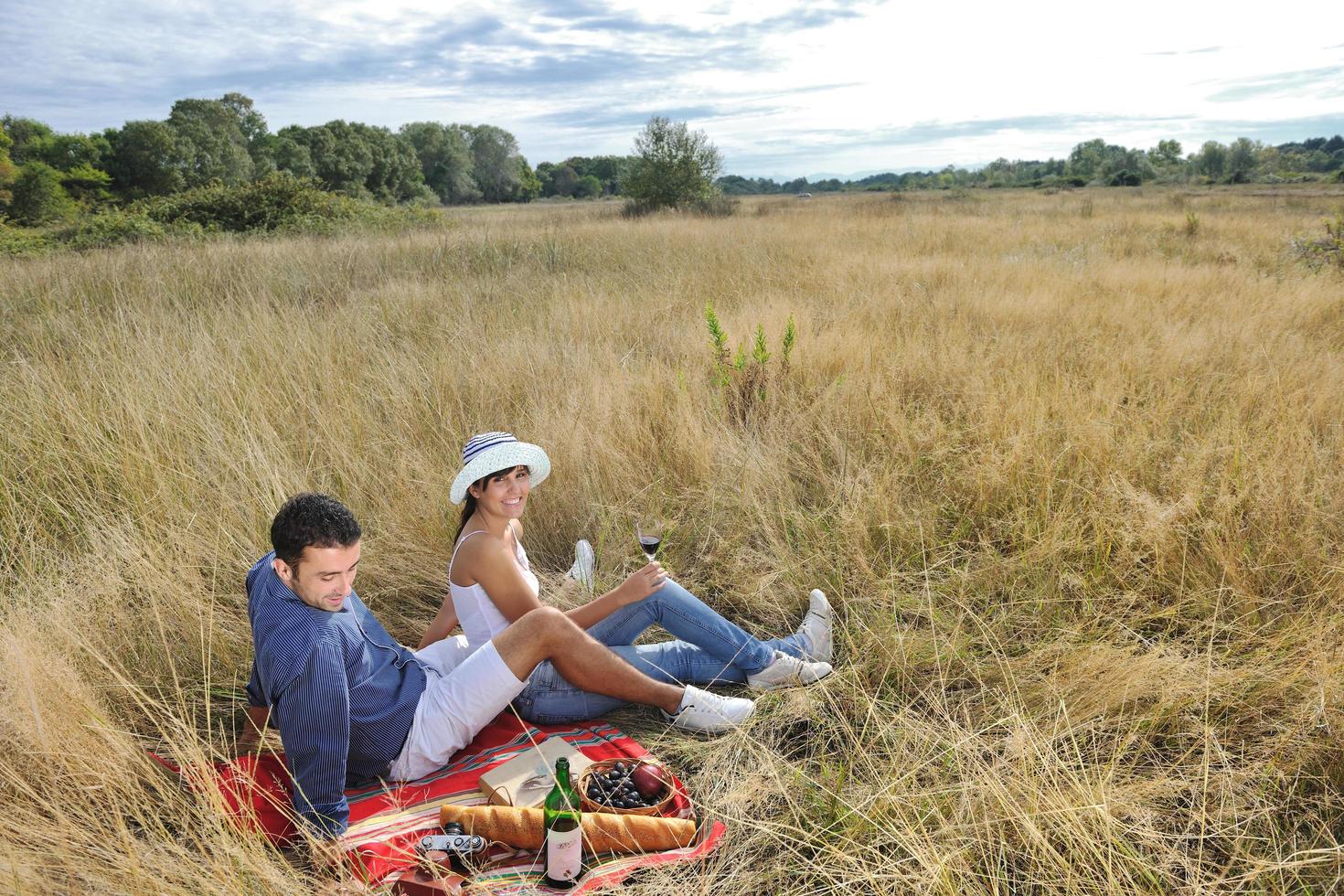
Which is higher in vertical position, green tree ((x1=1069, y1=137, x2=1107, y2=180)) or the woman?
green tree ((x1=1069, y1=137, x2=1107, y2=180))

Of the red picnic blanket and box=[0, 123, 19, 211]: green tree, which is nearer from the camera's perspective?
the red picnic blanket

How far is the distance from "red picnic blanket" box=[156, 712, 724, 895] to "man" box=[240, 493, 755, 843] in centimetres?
9

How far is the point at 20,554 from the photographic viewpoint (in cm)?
353

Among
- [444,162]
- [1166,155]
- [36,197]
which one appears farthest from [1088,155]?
[36,197]

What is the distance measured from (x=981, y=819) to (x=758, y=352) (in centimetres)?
325

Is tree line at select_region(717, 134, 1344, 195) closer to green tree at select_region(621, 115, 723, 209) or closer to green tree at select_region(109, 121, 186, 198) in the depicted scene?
green tree at select_region(621, 115, 723, 209)

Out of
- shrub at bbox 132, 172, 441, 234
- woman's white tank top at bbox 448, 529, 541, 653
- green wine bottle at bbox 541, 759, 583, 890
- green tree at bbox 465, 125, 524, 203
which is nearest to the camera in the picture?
green wine bottle at bbox 541, 759, 583, 890

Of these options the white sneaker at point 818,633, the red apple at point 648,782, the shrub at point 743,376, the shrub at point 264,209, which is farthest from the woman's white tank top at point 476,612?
the shrub at point 264,209

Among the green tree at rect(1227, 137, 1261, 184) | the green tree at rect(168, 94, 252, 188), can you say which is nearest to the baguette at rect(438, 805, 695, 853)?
the green tree at rect(168, 94, 252, 188)

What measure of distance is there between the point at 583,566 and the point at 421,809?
1345mm

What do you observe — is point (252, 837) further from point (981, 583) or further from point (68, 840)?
point (981, 583)

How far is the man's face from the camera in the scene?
212cm

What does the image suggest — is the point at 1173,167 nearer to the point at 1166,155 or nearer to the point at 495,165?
the point at 1166,155

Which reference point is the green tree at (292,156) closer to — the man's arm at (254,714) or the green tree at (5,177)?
the green tree at (5,177)
